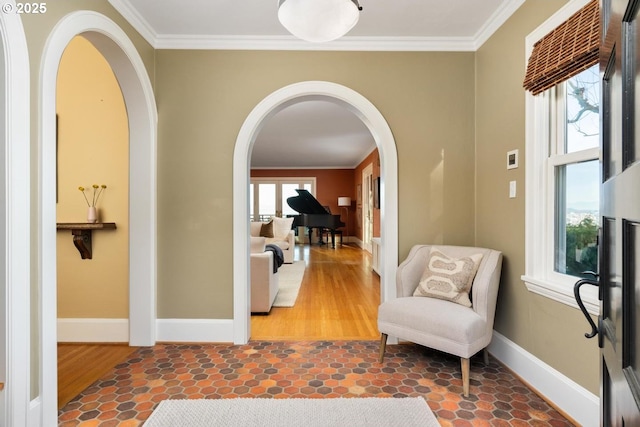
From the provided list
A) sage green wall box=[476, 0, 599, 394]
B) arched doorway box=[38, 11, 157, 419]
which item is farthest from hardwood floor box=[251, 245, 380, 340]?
sage green wall box=[476, 0, 599, 394]

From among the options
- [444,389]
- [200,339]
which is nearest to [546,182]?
[444,389]

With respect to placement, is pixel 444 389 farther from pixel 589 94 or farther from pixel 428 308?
pixel 589 94

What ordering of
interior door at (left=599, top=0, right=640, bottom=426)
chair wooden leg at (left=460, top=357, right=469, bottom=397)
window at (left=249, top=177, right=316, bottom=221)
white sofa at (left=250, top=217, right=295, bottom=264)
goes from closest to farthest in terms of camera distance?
interior door at (left=599, top=0, right=640, bottom=426)
chair wooden leg at (left=460, top=357, right=469, bottom=397)
white sofa at (left=250, top=217, right=295, bottom=264)
window at (left=249, top=177, right=316, bottom=221)

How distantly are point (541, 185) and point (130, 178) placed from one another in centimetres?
297

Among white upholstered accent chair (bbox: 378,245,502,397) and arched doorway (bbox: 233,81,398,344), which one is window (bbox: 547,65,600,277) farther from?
arched doorway (bbox: 233,81,398,344)

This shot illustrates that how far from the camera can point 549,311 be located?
6.40ft

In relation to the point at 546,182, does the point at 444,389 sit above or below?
below

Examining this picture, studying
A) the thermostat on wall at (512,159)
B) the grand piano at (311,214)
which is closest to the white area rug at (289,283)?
the grand piano at (311,214)

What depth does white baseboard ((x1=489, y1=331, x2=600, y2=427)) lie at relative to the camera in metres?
1.68

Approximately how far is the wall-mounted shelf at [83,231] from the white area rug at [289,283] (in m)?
1.87

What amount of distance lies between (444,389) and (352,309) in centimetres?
165

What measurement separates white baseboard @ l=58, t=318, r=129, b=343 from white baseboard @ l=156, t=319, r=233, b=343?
297 millimetres

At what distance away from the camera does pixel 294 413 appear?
1.81m

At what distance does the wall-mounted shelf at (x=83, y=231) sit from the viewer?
2691 millimetres
